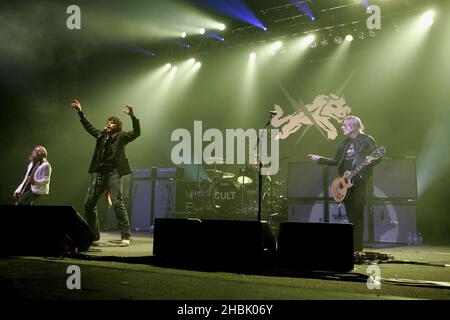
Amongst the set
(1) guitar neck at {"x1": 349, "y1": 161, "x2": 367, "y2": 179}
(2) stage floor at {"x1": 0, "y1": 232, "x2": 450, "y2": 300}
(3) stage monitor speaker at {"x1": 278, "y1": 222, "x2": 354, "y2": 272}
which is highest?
(1) guitar neck at {"x1": 349, "y1": 161, "x2": 367, "y2": 179}

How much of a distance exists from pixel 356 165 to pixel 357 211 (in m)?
0.67

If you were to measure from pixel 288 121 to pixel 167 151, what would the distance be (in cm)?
426

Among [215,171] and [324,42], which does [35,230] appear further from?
[324,42]

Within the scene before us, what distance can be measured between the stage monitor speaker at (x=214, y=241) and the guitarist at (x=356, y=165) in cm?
184

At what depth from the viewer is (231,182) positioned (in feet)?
33.3

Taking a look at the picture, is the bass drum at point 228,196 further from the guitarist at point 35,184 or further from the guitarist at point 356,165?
the guitarist at point 35,184

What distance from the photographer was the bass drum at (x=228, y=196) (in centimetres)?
1005

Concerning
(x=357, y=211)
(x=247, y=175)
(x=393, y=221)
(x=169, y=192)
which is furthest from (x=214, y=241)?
(x=169, y=192)

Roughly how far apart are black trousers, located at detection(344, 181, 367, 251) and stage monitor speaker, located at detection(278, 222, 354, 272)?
67.9 inches

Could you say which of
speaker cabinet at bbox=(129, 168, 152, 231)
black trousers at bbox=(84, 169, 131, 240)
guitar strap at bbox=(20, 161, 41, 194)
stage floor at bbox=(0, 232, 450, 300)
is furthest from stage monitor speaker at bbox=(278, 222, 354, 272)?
speaker cabinet at bbox=(129, 168, 152, 231)

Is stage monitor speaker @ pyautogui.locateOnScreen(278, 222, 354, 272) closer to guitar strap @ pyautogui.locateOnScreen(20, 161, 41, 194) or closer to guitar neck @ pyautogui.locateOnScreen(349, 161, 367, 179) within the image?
guitar neck @ pyautogui.locateOnScreen(349, 161, 367, 179)

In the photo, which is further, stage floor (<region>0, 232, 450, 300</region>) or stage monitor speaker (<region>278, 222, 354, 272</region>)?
stage monitor speaker (<region>278, 222, 354, 272</region>)

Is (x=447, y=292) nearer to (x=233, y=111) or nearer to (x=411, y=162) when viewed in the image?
(x=411, y=162)

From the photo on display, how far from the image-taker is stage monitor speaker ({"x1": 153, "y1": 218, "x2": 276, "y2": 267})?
3.98m
